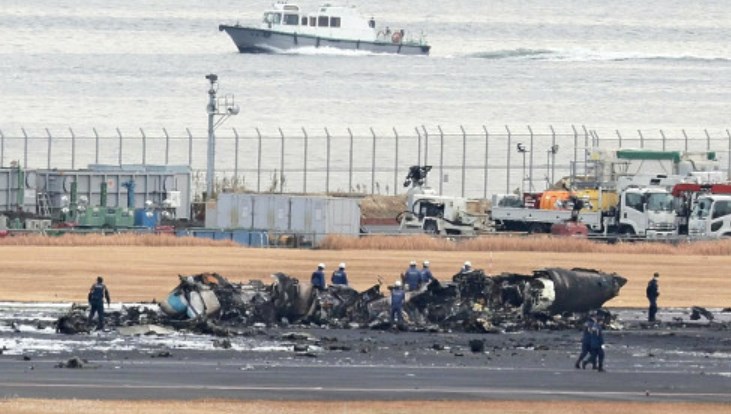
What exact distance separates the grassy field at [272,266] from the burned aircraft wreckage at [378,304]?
5791 millimetres

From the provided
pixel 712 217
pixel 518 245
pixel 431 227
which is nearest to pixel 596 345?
pixel 518 245

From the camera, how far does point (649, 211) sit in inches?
2950

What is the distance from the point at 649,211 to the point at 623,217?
1.09 m

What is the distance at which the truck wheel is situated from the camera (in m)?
76.1

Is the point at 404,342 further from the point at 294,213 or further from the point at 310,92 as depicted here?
the point at 310,92

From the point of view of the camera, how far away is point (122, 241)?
68.2 meters

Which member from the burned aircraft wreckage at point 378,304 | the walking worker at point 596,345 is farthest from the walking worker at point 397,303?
the walking worker at point 596,345

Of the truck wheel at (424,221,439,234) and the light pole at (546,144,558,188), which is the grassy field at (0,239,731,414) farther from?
the light pole at (546,144,558,188)

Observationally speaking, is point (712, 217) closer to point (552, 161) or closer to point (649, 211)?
point (649, 211)

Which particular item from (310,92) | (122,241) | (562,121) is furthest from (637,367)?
(310,92)

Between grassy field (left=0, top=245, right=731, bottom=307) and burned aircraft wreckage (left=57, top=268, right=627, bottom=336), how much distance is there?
579cm

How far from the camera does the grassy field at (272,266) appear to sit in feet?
193

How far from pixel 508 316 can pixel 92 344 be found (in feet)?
40.7

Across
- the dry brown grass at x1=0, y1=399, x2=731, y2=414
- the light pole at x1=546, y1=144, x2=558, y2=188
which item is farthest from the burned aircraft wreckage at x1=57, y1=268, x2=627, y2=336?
the light pole at x1=546, y1=144, x2=558, y2=188
